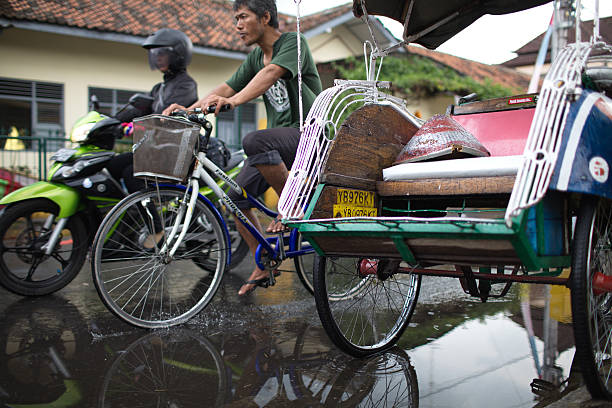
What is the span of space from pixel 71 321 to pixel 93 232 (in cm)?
92

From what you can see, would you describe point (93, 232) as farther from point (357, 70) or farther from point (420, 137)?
point (357, 70)

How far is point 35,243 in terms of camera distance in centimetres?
421

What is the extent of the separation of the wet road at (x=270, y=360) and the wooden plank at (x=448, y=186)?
3.05 feet

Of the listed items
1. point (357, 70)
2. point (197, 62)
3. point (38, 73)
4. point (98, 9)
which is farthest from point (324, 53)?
point (38, 73)

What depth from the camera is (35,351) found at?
Result: 3.11 m

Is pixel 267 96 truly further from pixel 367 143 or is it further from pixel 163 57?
pixel 367 143

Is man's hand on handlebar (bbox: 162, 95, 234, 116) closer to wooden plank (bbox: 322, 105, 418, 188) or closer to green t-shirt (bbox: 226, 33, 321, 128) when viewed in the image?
green t-shirt (bbox: 226, 33, 321, 128)

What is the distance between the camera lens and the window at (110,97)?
13.6 m

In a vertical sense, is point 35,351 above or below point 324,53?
below

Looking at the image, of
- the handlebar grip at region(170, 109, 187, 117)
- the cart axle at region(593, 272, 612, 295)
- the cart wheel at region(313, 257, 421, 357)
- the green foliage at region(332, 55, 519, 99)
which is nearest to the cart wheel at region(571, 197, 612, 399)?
the cart axle at region(593, 272, 612, 295)

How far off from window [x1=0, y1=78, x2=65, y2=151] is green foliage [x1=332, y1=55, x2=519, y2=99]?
7.69m

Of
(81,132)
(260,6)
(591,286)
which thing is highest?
(260,6)

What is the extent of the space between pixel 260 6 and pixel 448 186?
85.3 inches

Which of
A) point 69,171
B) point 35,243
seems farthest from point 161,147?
point 35,243
